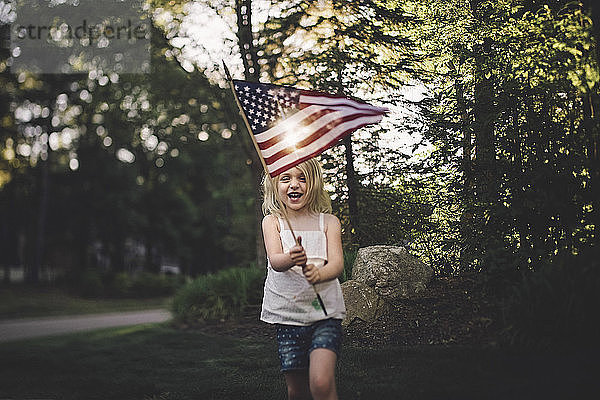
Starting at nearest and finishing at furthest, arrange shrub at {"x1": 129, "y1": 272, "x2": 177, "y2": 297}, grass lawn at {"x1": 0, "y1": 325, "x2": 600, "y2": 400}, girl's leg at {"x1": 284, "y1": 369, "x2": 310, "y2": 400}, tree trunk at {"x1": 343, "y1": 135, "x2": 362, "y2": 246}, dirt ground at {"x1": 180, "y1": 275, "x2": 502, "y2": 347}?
girl's leg at {"x1": 284, "y1": 369, "x2": 310, "y2": 400} < grass lawn at {"x1": 0, "y1": 325, "x2": 600, "y2": 400} < dirt ground at {"x1": 180, "y1": 275, "x2": 502, "y2": 347} < tree trunk at {"x1": 343, "y1": 135, "x2": 362, "y2": 246} < shrub at {"x1": 129, "y1": 272, "x2": 177, "y2": 297}

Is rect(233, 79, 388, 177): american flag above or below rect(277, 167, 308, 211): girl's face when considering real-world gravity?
above

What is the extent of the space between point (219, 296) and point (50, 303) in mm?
10649

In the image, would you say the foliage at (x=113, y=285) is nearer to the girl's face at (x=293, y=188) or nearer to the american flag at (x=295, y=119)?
the american flag at (x=295, y=119)

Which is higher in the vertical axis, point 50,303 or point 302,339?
point 302,339

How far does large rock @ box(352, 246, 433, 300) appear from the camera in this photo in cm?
530

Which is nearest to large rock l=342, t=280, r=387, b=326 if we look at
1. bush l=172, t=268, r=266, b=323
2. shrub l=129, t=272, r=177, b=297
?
bush l=172, t=268, r=266, b=323

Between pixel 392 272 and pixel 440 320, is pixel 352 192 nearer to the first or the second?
pixel 392 272

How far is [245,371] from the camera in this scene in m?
5.36

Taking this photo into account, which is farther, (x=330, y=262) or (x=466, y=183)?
(x=466, y=183)

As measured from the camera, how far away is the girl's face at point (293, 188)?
11.7 feet

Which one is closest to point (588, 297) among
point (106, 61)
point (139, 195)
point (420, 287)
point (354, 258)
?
point (420, 287)

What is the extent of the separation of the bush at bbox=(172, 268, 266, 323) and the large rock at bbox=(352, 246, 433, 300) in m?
2.97

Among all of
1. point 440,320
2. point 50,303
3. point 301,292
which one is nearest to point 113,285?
point 50,303

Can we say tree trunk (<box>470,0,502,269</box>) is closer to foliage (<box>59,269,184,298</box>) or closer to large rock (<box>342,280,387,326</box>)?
large rock (<box>342,280,387,326</box>)
